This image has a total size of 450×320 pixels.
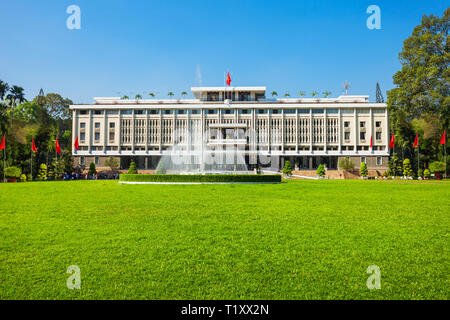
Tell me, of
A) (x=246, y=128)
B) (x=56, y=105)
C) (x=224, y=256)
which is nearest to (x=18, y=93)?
(x=56, y=105)

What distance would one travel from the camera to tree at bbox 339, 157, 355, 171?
56.2 m

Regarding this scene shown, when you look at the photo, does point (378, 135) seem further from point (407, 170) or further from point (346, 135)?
point (407, 170)

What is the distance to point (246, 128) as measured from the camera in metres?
63.6

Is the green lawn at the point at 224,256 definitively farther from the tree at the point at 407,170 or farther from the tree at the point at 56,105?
the tree at the point at 56,105

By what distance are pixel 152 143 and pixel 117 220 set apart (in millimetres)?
57062

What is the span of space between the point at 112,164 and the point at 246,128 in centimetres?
2650

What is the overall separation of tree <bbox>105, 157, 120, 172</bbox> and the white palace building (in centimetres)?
255

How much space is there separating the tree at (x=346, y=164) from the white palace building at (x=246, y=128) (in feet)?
14.7

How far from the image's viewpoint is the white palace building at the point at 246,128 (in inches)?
2473

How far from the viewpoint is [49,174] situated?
45.3m

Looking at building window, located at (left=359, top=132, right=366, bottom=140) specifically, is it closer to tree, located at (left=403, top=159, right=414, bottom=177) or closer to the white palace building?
the white palace building

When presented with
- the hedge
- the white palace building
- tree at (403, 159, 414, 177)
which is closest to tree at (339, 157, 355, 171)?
the white palace building
